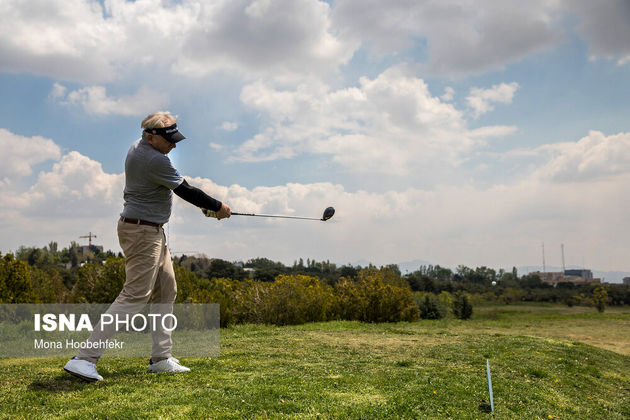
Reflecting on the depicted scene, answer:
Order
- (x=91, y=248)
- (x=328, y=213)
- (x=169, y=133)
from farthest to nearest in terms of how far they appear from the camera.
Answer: (x=91, y=248), (x=328, y=213), (x=169, y=133)

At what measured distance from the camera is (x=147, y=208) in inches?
199

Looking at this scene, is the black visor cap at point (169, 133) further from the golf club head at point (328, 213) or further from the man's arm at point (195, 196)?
the golf club head at point (328, 213)

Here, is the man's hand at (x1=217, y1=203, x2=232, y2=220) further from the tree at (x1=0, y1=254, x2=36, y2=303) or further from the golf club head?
the tree at (x1=0, y1=254, x2=36, y2=303)

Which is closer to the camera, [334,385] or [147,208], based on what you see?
[334,385]

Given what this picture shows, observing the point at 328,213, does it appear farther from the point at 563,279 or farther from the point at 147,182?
the point at 563,279

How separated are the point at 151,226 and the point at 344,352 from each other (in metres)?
3.87

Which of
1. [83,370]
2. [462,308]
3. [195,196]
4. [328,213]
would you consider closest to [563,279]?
[462,308]

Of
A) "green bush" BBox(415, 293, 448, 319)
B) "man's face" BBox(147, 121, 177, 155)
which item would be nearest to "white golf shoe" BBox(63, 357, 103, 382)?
"man's face" BBox(147, 121, 177, 155)

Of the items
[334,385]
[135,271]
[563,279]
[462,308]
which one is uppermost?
[135,271]

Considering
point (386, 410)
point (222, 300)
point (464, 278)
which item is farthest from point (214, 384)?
point (464, 278)

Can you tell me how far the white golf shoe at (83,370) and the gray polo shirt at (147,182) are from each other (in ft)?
4.84

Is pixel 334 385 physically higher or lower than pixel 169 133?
lower

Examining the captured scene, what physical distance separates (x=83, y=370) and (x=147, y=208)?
1.66 m

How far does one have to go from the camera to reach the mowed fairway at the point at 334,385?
3.97 meters
